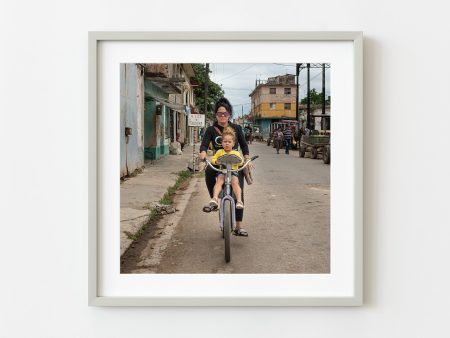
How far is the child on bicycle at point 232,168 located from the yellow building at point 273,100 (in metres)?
0.15

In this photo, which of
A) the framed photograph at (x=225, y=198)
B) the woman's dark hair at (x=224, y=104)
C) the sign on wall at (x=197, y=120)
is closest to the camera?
the framed photograph at (x=225, y=198)

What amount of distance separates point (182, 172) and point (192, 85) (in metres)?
0.42

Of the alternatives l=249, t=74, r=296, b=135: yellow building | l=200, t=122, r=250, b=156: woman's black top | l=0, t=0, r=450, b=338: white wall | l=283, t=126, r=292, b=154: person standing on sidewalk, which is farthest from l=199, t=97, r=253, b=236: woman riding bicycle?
l=0, t=0, r=450, b=338: white wall

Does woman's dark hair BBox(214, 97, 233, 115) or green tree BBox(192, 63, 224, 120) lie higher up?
green tree BBox(192, 63, 224, 120)

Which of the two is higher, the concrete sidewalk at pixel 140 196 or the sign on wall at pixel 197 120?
the sign on wall at pixel 197 120

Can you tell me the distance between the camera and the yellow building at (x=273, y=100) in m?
2.41

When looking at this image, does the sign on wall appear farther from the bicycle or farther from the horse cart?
the horse cart

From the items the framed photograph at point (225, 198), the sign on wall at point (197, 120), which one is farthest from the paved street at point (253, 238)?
the sign on wall at point (197, 120)

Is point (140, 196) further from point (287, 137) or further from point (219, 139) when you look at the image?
point (287, 137)

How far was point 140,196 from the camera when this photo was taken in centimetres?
236

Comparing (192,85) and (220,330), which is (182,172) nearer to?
(192,85)

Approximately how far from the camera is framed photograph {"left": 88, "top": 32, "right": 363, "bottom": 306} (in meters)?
2.33
